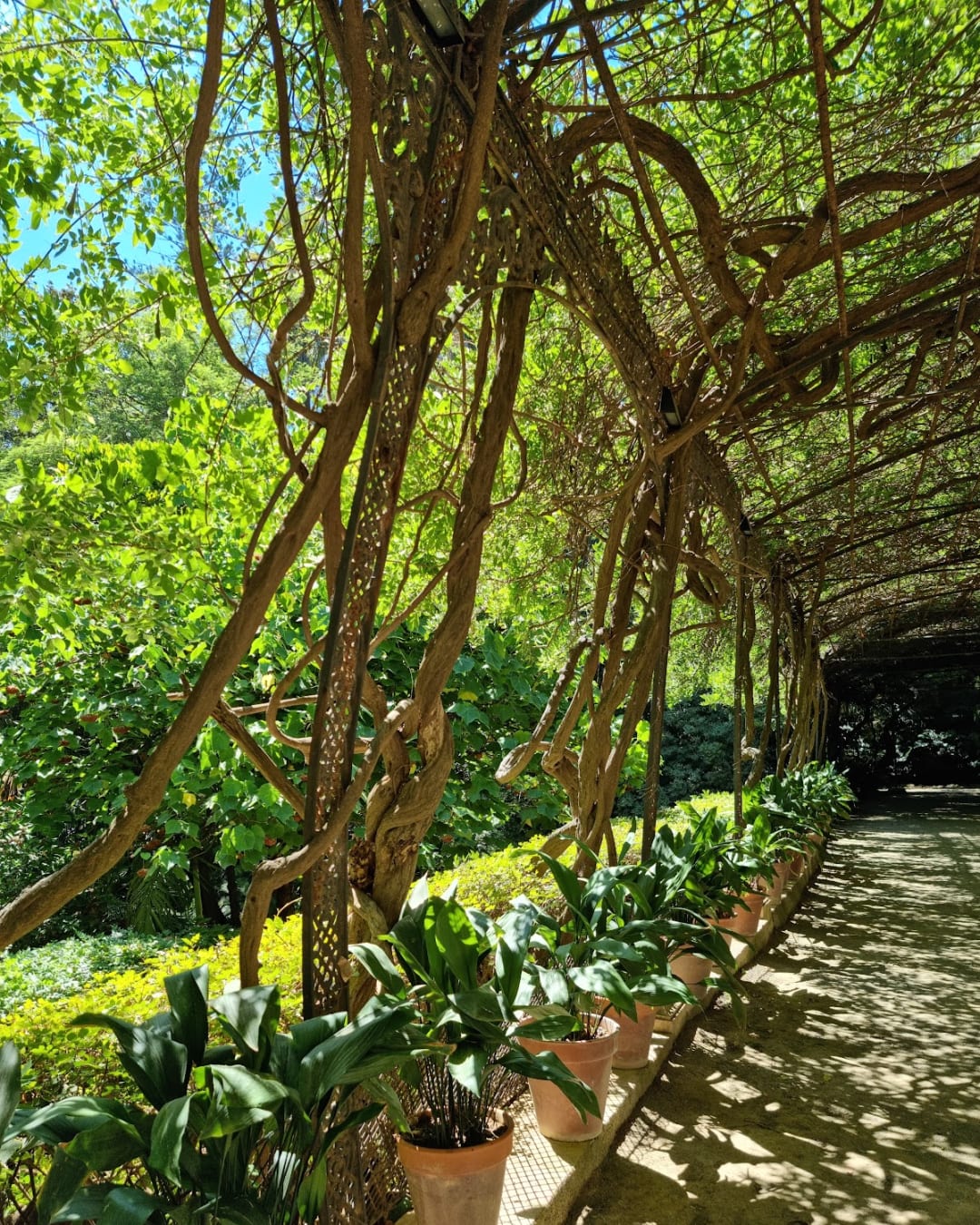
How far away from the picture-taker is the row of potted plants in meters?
1.13

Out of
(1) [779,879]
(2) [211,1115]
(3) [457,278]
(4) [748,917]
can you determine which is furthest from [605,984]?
(1) [779,879]

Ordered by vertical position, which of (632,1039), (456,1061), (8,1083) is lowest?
(632,1039)

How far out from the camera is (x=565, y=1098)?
2.20 m

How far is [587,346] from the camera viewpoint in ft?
13.6

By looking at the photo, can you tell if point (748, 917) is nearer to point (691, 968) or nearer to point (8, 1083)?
point (691, 968)

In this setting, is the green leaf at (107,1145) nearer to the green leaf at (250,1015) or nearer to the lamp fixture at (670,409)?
the green leaf at (250,1015)

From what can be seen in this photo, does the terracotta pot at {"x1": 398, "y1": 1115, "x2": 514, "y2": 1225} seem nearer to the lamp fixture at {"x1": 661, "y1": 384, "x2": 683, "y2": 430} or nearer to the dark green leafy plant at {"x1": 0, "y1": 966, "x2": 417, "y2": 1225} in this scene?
the dark green leafy plant at {"x1": 0, "y1": 966, "x2": 417, "y2": 1225}

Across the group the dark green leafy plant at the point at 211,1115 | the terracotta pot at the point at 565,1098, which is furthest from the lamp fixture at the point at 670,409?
the dark green leafy plant at the point at 211,1115

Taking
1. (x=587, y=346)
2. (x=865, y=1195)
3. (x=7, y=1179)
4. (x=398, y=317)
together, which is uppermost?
(x=587, y=346)

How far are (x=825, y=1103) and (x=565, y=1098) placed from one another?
117 centimetres

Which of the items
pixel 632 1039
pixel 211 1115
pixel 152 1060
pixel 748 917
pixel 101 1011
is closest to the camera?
pixel 211 1115

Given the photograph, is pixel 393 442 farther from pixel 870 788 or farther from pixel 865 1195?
pixel 870 788

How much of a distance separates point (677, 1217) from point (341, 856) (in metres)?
1.34

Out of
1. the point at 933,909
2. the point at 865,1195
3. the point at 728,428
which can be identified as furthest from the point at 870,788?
the point at 865,1195
